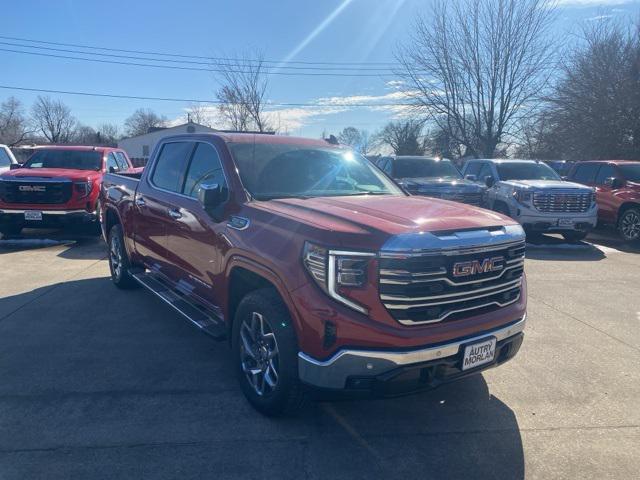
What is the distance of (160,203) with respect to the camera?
4.93 meters

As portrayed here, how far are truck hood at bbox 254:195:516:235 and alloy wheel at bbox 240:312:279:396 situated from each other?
773 mm

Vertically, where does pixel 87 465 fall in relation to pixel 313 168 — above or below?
below

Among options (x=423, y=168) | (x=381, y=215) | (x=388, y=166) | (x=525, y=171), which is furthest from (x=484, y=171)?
(x=381, y=215)

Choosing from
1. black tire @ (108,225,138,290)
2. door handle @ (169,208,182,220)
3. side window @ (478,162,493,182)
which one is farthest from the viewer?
side window @ (478,162,493,182)

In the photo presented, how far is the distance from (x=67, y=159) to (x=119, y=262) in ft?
20.1

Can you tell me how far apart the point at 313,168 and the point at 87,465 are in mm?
2823

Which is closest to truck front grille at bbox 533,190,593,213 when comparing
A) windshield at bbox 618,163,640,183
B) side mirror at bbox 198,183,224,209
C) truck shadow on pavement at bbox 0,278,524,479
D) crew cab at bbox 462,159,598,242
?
crew cab at bbox 462,159,598,242

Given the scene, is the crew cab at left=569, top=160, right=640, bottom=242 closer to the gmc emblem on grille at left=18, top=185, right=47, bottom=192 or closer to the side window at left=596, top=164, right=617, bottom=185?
the side window at left=596, top=164, right=617, bottom=185

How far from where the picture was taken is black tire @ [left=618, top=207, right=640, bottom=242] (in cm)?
1088

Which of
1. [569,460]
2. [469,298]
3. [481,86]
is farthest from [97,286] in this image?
Answer: [481,86]

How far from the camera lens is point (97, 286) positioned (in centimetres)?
677

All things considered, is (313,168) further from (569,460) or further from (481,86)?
(481,86)

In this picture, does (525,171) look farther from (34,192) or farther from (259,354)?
(34,192)

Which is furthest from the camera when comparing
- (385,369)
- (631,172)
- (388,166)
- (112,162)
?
(388,166)
